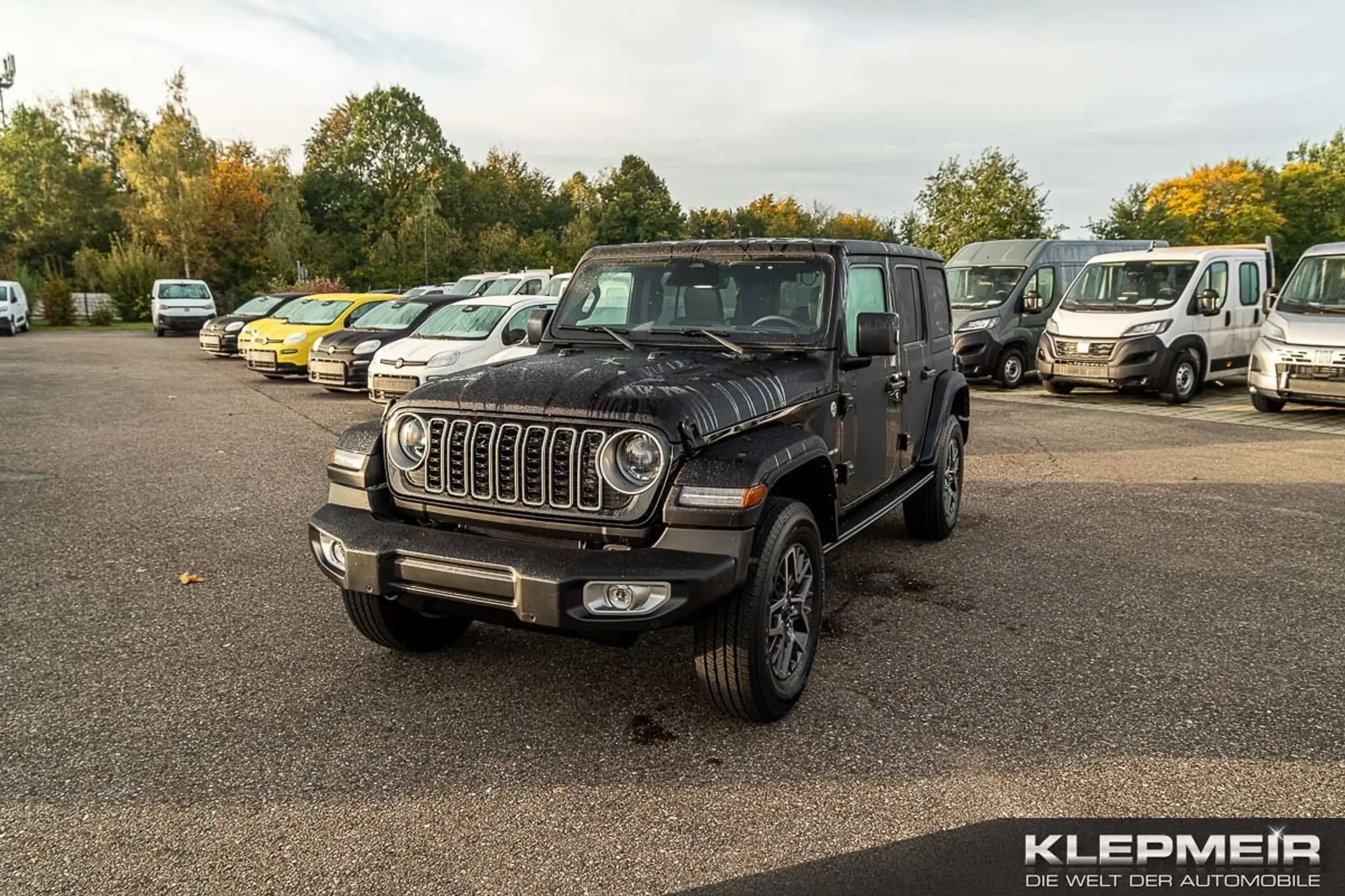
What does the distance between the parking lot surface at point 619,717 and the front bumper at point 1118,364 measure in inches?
265

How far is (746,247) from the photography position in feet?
16.4

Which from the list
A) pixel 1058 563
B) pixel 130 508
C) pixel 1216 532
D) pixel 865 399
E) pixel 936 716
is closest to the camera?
pixel 936 716

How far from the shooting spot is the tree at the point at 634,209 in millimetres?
59844

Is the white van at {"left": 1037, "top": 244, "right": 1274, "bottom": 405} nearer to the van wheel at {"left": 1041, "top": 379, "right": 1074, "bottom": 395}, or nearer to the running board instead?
the van wheel at {"left": 1041, "top": 379, "right": 1074, "bottom": 395}

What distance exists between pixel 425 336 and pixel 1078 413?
9.15 metres

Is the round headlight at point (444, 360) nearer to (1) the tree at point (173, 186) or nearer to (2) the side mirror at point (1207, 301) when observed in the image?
(2) the side mirror at point (1207, 301)

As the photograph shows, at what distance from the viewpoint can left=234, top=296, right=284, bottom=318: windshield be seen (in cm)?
2222

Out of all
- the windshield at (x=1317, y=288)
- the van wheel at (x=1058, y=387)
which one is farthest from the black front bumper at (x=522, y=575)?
the van wheel at (x=1058, y=387)

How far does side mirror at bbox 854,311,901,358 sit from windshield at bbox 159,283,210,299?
97.9 feet

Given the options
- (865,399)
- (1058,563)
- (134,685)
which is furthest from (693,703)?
(1058,563)

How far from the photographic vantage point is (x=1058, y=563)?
619 cm

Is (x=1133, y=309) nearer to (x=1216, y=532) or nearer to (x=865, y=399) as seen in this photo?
(x=1216, y=532)

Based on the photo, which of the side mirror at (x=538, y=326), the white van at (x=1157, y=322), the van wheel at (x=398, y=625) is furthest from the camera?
the white van at (x=1157, y=322)

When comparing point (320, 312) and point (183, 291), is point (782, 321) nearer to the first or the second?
point (320, 312)
